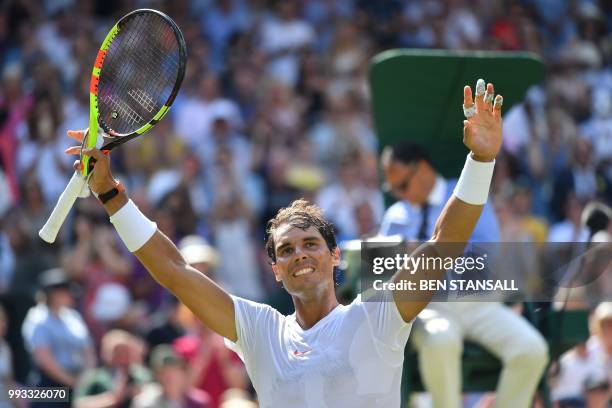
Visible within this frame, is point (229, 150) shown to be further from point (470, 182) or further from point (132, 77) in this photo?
point (470, 182)

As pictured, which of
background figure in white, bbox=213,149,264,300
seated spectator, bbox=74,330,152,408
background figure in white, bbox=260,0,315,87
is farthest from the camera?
background figure in white, bbox=260,0,315,87

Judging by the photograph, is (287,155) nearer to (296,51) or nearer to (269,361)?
(296,51)

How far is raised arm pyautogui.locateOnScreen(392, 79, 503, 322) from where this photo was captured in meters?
4.43

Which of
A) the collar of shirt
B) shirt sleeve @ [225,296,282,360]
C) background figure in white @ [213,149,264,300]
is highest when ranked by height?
background figure in white @ [213,149,264,300]

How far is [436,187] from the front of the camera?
7.23 m

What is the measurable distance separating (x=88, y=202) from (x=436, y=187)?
414 cm

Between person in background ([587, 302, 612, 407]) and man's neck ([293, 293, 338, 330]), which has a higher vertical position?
person in background ([587, 302, 612, 407])

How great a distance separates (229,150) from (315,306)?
6682 mm

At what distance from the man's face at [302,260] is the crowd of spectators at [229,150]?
3711mm

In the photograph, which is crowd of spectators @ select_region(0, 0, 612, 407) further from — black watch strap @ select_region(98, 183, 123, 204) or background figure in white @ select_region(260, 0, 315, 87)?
black watch strap @ select_region(98, 183, 123, 204)

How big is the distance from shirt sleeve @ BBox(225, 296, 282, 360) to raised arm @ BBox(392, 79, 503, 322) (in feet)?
1.91

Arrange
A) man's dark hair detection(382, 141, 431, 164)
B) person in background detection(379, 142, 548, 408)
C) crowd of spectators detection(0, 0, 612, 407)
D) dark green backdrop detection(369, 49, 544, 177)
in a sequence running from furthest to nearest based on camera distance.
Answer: crowd of spectators detection(0, 0, 612, 407)
dark green backdrop detection(369, 49, 544, 177)
man's dark hair detection(382, 141, 431, 164)
person in background detection(379, 142, 548, 408)
